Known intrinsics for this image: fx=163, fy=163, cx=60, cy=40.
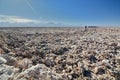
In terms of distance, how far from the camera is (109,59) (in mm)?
12539

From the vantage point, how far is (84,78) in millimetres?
9203

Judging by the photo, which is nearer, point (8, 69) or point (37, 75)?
point (37, 75)

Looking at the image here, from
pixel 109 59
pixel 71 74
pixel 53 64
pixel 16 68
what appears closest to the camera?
pixel 16 68

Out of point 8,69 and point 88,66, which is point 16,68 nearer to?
point 8,69

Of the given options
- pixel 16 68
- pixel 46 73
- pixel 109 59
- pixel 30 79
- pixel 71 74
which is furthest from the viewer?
pixel 109 59

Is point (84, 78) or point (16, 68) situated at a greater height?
point (16, 68)

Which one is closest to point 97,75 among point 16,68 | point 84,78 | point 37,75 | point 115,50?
point 84,78

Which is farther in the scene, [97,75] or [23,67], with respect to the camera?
[97,75]

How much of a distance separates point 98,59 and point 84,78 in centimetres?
395

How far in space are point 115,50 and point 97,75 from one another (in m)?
6.19

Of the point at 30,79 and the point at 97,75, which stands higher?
the point at 30,79

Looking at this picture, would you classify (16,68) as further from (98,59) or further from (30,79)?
(98,59)

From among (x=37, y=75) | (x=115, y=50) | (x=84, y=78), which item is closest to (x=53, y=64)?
(x=84, y=78)

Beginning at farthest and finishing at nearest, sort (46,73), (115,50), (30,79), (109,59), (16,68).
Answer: (115,50)
(109,59)
(16,68)
(46,73)
(30,79)
